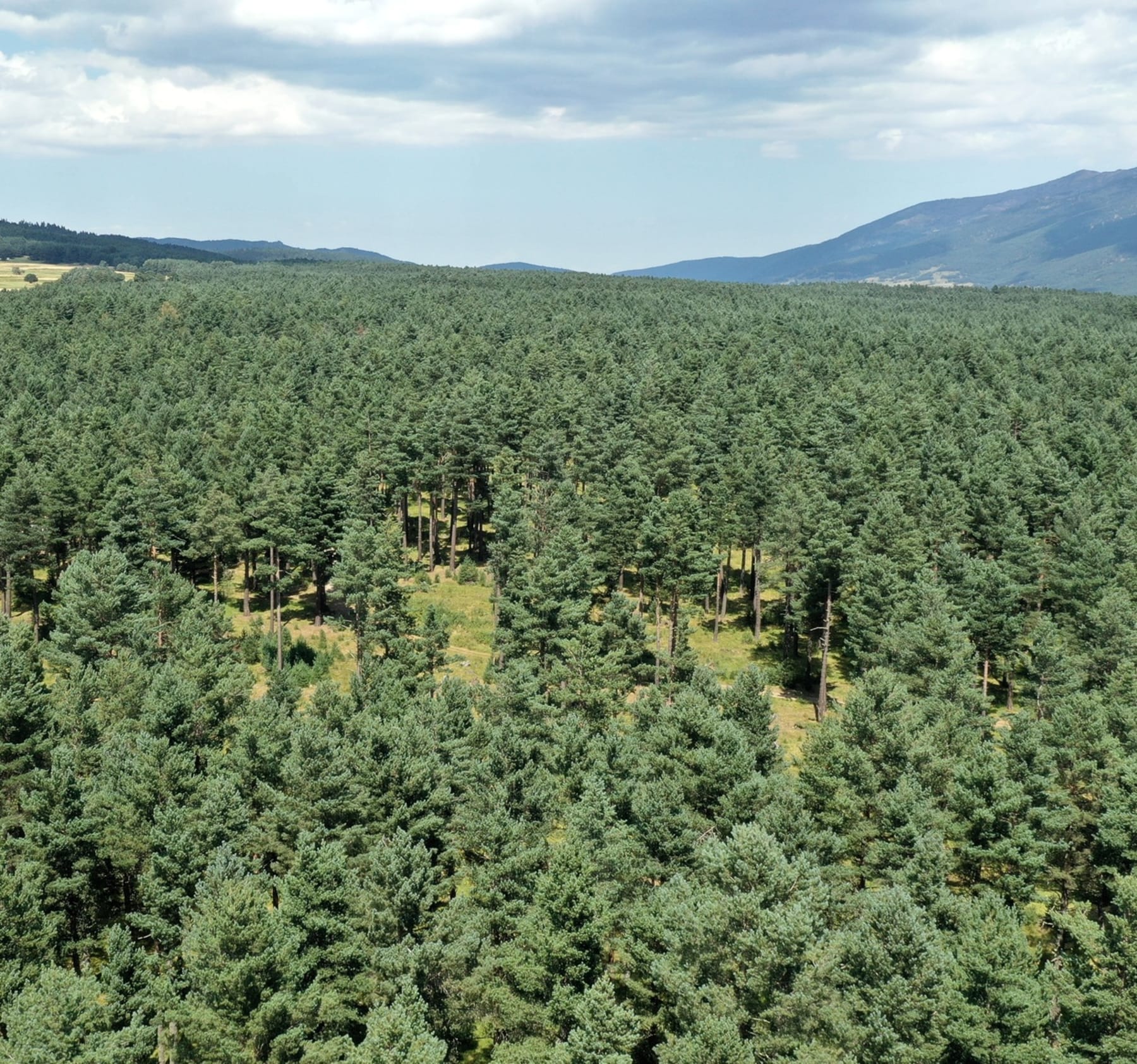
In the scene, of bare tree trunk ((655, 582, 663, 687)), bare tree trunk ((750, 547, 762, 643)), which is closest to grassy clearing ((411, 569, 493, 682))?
bare tree trunk ((655, 582, 663, 687))

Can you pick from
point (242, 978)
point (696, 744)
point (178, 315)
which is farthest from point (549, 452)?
point (178, 315)

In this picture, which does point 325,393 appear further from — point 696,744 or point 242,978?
point 242,978

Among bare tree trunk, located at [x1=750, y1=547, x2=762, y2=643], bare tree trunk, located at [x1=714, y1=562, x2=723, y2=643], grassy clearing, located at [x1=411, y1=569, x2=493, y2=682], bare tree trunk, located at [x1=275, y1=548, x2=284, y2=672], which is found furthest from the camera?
bare tree trunk, located at [x1=714, y1=562, x2=723, y2=643]

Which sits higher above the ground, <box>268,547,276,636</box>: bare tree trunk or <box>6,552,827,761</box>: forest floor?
<box>268,547,276,636</box>: bare tree trunk

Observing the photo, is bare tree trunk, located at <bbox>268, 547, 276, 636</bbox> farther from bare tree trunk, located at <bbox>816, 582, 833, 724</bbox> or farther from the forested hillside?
bare tree trunk, located at <bbox>816, 582, 833, 724</bbox>

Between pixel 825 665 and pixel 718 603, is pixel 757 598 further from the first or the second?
pixel 825 665

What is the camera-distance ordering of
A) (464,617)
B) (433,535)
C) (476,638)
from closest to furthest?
1. (476,638)
2. (464,617)
3. (433,535)

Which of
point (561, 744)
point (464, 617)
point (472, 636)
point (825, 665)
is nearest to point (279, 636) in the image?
point (472, 636)

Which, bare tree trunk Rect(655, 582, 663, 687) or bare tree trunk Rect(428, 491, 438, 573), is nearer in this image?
bare tree trunk Rect(655, 582, 663, 687)
